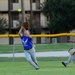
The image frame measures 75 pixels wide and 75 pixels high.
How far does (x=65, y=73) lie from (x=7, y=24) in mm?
49224

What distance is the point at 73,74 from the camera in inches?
591

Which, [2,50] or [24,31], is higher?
[24,31]

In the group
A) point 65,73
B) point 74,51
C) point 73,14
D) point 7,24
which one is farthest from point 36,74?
point 7,24

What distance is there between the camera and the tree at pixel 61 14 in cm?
5534

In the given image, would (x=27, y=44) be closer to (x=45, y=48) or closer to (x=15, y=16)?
(x=45, y=48)

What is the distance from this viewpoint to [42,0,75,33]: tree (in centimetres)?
5534

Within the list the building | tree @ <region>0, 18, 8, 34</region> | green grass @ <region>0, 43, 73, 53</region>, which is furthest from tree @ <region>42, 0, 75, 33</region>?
green grass @ <region>0, 43, 73, 53</region>

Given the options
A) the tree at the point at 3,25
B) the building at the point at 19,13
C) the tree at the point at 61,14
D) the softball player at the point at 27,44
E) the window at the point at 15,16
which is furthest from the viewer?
the window at the point at 15,16

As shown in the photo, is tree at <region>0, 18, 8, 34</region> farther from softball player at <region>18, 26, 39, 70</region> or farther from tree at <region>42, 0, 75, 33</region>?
softball player at <region>18, 26, 39, 70</region>

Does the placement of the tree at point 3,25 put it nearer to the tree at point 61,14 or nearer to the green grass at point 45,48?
the tree at point 61,14

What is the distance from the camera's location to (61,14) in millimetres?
56031

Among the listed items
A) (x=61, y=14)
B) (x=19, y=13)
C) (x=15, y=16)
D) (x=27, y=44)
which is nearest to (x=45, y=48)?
(x=27, y=44)

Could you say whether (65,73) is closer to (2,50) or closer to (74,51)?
(74,51)

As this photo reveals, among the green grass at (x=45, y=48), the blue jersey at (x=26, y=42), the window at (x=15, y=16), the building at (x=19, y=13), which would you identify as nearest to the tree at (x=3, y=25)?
the building at (x=19, y=13)
